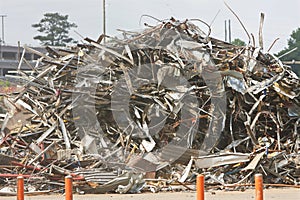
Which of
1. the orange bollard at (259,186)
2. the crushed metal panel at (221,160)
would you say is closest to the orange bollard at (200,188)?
the orange bollard at (259,186)

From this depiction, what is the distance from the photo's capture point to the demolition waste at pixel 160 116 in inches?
555

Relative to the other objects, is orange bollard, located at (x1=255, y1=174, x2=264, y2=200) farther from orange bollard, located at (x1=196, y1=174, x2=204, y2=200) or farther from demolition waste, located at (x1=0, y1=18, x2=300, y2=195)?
demolition waste, located at (x1=0, y1=18, x2=300, y2=195)

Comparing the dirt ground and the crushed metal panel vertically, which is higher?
the crushed metal panel

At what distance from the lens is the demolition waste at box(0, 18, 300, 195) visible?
14109 mm

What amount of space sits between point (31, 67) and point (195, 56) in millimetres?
4745

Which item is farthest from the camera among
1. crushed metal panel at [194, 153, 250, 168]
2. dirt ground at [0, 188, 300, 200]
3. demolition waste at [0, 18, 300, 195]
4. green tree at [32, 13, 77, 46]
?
green tree at [32, 13, 77, 46]

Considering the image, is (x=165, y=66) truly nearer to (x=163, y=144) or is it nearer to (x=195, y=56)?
(x=195, y=56)

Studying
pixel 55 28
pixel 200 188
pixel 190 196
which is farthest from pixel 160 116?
pixel 55 28

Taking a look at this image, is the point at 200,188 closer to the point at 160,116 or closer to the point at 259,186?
the point at 259,186

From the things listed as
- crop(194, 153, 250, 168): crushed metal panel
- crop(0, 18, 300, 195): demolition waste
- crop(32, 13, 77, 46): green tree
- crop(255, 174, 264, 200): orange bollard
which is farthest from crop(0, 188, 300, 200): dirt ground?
crop(32, 13, 77, 46): green tree

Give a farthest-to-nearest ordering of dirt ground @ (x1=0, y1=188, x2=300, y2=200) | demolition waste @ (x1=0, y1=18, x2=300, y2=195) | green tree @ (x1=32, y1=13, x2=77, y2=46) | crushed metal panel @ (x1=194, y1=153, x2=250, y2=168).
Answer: green tree @ (x1=32, y1=13, x2=77, y2=46)
demolition waste @ (x1=0, y1=18, x2=300, y2=195)
crushed metal panel @ (x1=194, y1=153, x2=250, y2=168)
dirt ground @ (x1=0, y1=188, x2=300, y2=200)

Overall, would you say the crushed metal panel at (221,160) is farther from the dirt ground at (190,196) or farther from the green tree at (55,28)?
the green tree at (55,28)

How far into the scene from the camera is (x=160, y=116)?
15.1 m

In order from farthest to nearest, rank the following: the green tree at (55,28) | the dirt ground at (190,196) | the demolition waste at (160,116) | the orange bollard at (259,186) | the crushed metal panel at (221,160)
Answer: the green tree at (55,28)
the demolition waste at (160,116)
the crushed metal panel at (221,160)
the dirt ground at (190,196)
the orange bollard at (259,186)
